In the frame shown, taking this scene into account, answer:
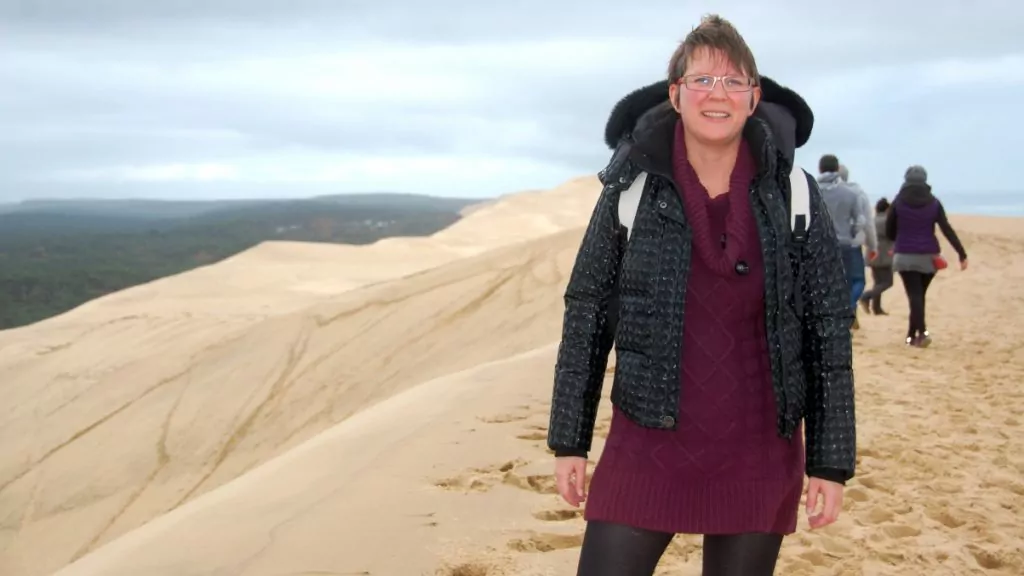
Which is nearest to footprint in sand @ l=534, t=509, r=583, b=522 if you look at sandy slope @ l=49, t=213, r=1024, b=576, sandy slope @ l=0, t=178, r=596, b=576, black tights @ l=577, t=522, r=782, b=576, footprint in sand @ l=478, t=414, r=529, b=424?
sandy slope @ l=49, t=213, r=1024, b=576

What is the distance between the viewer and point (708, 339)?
205 centimetres

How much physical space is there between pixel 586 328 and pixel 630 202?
11.1 inches

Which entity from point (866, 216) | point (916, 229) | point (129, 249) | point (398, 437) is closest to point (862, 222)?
point (866, 216)

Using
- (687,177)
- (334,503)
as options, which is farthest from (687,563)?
(687,177)

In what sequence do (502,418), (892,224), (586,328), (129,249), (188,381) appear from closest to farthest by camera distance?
(586,328), (502,418), (892,224), (188,381), (129,249)

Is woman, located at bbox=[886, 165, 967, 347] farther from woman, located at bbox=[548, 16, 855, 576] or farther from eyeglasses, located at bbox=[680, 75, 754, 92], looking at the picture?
eyeglasses, located at bbox=[680, 75, 754, 92]

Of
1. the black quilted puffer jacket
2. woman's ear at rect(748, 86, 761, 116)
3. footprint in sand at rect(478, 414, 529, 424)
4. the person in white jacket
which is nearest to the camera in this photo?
the black quilted puffer jacket

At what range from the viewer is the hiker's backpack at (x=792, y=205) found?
2.08 m

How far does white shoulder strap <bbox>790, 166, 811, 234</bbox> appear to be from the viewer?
82.0 inches

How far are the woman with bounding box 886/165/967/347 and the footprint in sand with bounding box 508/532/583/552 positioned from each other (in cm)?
527

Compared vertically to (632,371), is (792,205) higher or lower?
higher

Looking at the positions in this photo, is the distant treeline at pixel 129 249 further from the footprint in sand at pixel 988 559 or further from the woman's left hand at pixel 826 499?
the woman's left hand at pixel 826 499

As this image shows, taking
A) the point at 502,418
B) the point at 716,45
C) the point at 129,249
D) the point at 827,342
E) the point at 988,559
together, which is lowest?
the point at 129,249

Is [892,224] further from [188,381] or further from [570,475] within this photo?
[188,381]
